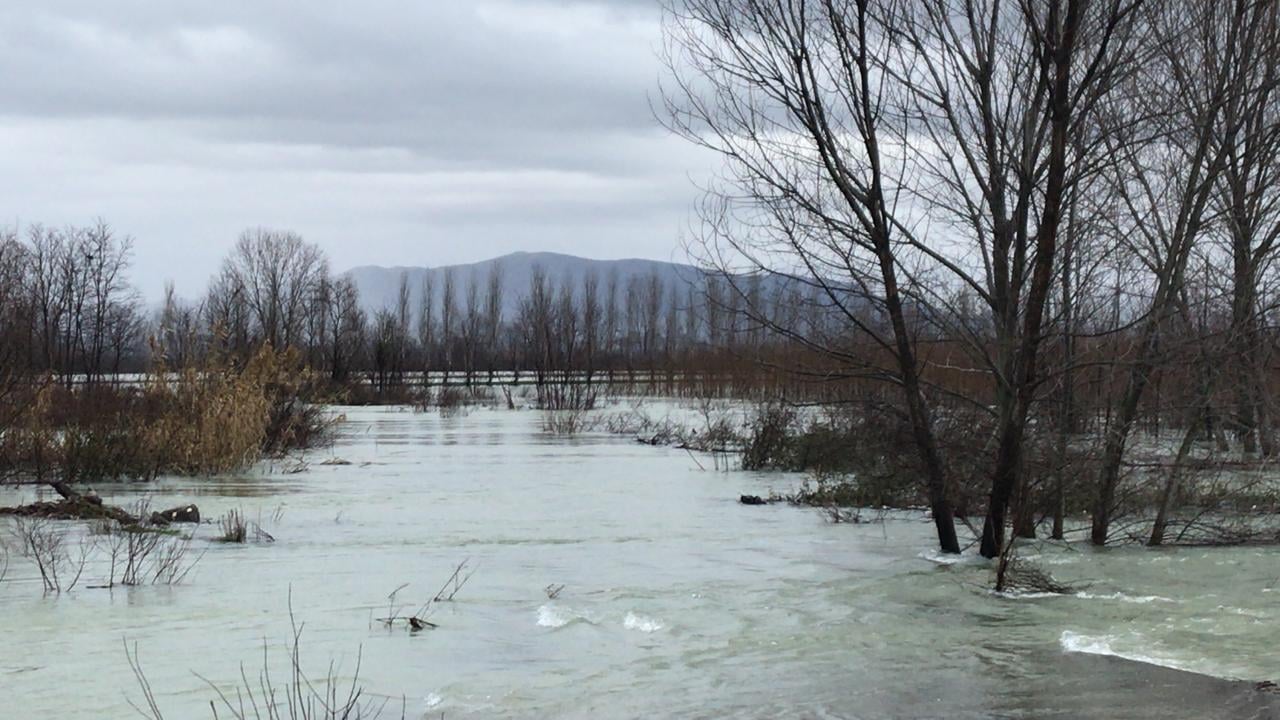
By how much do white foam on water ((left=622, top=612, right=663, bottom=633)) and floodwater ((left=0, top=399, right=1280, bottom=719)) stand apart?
1.4 inches

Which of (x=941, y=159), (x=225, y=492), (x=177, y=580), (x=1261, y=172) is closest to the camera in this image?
(x=177, y=580)

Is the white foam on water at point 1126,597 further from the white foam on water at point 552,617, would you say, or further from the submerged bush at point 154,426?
the submerged bush at point 154,426

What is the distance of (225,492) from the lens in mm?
18969

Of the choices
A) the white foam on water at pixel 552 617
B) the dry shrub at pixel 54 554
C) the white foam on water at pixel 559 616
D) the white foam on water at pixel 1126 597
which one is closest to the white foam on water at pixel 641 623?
the white foam on water at pixel 559 616

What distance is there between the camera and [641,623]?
31.5ft

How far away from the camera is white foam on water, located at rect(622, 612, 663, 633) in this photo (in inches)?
370

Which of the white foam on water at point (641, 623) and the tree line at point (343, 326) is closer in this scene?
the white foam on water at point (641, 623)

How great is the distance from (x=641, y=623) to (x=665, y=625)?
0.18 m

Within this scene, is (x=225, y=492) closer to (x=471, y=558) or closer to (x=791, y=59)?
(x=471, y=558)

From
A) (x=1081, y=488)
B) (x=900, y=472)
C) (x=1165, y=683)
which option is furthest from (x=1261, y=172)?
(x=1165, y=683)

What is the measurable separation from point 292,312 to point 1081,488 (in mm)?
69802

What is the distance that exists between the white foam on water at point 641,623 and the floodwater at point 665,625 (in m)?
0.03

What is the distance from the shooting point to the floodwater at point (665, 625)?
24.3 feet

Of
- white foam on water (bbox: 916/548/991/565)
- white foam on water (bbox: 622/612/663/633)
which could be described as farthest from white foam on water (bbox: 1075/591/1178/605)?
white foam on water (bbox: 622/612/663/633)
